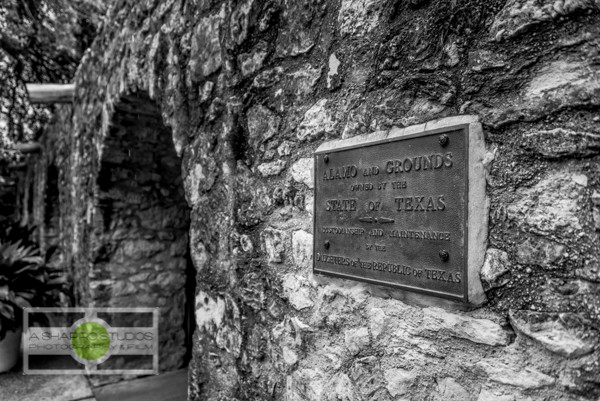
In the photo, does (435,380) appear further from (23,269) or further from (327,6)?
(23,269)

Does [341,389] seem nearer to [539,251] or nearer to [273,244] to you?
[273,244]

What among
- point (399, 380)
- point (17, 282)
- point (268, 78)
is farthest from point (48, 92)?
point (399, 380)

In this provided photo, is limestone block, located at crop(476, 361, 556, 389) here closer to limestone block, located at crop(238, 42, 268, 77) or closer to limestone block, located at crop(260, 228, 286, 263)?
limestone block, located at crop(260, 228, 286, 263)

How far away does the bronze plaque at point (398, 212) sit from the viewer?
1000 millimetres

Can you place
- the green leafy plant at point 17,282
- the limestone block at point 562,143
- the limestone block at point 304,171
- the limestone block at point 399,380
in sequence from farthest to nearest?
the green leafy plant at point 17,282 → the limestone block at point 304,171 → the limestone block at point 399,380 → the limestone block at point 562,143

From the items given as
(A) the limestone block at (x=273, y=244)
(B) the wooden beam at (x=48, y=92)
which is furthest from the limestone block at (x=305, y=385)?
(B) the wooden beam at (x=48, y=92)

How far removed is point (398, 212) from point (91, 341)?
349 centimetres

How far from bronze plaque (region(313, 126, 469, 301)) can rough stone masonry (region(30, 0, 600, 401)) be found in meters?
0.06

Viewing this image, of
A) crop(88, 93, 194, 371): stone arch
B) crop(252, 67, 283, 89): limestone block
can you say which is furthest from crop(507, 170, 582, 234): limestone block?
crop(88, 93, 194, 371): stone arch

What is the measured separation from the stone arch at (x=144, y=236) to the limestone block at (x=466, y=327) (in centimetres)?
295

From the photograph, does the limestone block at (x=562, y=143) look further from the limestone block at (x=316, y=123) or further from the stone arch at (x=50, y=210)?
the stone arch at (x=50, y=210)

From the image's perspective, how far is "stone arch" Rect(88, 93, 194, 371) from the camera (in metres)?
3.69

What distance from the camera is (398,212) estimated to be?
1.14 m

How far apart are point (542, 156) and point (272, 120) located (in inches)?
39.3
